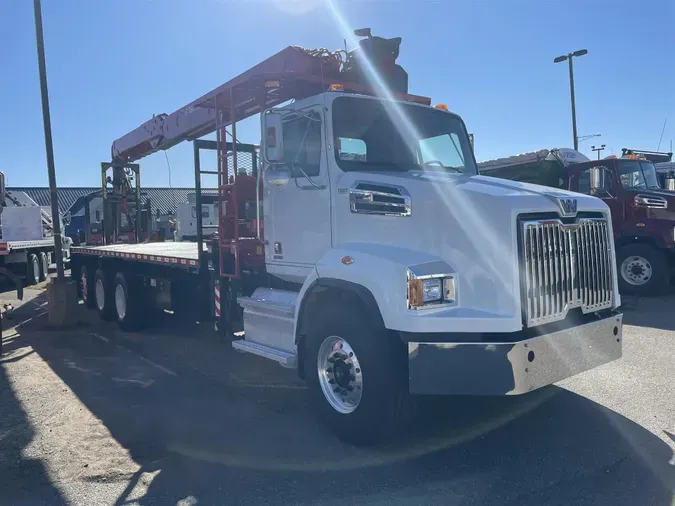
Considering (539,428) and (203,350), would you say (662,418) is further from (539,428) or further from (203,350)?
(203,350)

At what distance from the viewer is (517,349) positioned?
12.1 feet

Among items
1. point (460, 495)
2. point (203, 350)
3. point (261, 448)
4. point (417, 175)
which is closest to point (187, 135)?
point (203, 350)

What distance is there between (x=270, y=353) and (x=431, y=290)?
2.07 meters

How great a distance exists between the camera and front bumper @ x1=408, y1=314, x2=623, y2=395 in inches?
145

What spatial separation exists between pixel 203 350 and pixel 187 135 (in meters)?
3.41

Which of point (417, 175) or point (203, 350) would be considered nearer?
point (417, 175)

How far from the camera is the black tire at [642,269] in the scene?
423 inches

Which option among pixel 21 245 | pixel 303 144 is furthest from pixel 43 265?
pixel 303 144

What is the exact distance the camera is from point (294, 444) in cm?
444

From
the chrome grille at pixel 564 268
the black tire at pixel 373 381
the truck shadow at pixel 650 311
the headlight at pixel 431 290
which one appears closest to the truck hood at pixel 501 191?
the chrome grille at pixel 564 268

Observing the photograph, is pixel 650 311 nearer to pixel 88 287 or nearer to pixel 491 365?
pixel 491 365

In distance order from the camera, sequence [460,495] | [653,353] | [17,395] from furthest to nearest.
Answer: [653,353] < [17,395] < [460,495]

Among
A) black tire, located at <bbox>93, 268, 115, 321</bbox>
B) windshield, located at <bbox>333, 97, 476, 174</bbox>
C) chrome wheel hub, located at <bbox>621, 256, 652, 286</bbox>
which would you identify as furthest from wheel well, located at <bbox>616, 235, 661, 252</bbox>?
black tire, located at <bbox>93, 268, 115, 321</bbox>

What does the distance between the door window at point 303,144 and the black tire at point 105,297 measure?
6.25m
